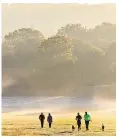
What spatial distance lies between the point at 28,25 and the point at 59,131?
80 cm

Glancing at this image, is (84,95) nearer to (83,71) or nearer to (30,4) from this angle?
(83,71)

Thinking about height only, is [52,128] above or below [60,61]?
below

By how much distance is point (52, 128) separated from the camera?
9.64 feet

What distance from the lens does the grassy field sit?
2.93m

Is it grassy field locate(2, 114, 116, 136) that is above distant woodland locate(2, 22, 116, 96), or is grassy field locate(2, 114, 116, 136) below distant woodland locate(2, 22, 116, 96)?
below

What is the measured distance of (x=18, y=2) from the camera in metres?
2.97

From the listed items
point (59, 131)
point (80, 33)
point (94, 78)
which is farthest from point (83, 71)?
point (59, 131)

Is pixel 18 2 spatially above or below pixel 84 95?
above

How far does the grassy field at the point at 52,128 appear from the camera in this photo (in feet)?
9.60

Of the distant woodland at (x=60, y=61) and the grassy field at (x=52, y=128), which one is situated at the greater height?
the distant woodland at (x=60, y=61)

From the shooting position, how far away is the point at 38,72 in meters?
2.96

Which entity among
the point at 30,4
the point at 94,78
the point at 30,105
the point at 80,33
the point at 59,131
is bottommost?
the point at 59,131

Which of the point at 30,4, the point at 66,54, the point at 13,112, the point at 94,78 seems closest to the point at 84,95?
the point at 94,78

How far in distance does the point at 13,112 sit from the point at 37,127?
204 mm
